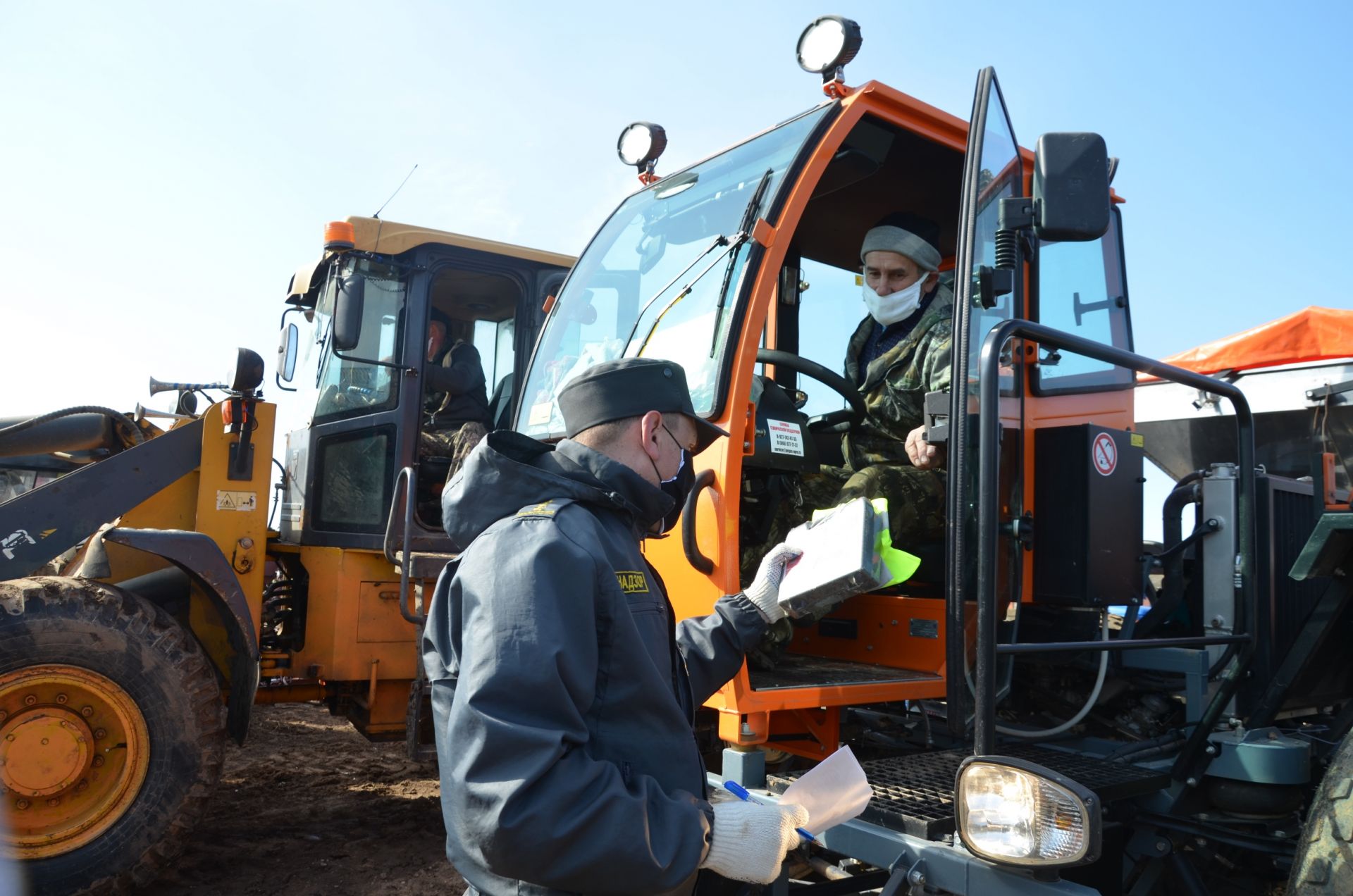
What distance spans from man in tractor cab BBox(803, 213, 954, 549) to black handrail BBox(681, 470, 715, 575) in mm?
712

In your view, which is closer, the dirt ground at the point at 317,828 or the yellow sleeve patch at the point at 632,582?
the yellow sleeve patch at the point at 632,582

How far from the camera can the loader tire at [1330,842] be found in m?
1.92

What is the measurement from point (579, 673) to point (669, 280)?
2.09 meters

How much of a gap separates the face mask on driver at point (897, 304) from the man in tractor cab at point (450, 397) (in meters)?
2.62

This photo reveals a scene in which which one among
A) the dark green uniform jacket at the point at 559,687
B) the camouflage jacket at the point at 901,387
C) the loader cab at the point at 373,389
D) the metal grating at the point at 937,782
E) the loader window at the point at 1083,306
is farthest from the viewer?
the loader cab at the point at 373,389

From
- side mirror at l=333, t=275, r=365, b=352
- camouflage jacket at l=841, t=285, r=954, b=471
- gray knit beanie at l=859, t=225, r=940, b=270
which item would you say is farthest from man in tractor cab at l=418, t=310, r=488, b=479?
gray knit beanie at l=859, t=225, r=940, b=270

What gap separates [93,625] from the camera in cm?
400

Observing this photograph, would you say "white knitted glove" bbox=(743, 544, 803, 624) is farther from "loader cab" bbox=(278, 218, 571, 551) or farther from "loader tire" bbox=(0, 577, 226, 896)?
"loader cab" bbox=(278, 218, 571, 551)

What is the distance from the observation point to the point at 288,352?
5684 mm

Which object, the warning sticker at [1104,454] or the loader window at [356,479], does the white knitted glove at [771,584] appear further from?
the loader window at [356,479]

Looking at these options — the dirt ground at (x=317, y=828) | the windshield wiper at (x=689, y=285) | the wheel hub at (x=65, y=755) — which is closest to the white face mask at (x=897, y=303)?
the windshield wiper at (x=689, y=285)

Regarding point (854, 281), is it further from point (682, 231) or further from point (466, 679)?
point (466, 679)

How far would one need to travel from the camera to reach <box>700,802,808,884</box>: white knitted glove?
1.57 m

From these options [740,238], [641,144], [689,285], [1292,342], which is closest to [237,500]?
[641,144]
